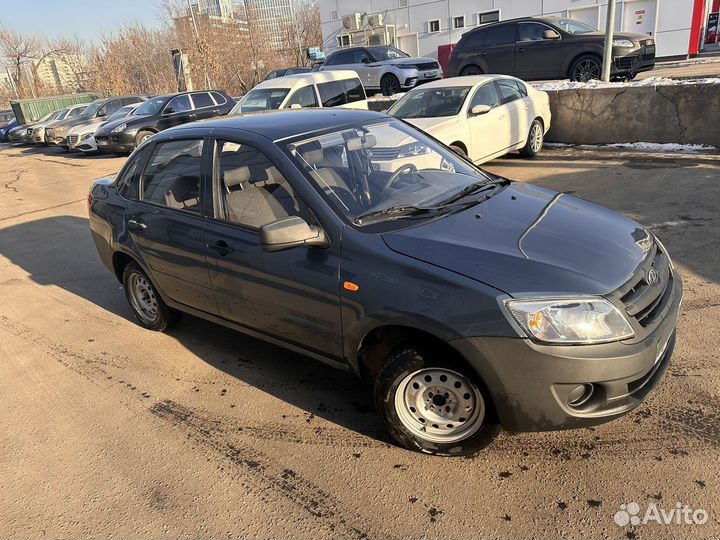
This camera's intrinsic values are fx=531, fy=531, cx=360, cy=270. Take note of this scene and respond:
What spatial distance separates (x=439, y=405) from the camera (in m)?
2.80

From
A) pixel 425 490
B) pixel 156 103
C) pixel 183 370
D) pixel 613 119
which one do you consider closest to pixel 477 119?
pixel 613 119

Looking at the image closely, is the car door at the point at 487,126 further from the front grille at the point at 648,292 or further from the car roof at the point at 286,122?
the front grille at the point at 648,292

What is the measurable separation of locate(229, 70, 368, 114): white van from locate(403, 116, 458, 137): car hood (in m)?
3.19

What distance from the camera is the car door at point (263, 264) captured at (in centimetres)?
303

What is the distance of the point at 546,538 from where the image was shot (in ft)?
7.59

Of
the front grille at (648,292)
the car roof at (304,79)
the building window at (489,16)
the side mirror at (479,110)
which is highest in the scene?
the building window at (489,16)

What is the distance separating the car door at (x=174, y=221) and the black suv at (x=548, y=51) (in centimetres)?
1216

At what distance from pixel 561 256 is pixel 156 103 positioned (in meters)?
16.8

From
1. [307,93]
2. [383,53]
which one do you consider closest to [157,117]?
[307,93]

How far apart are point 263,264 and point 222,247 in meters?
0.41

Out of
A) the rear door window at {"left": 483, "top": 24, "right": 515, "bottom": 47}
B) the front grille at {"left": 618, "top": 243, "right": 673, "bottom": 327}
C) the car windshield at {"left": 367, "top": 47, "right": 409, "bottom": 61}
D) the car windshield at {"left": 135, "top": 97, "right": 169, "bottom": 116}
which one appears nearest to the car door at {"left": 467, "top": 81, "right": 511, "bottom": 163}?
the front grille at {"left": 618, "top": 243, "right": 673, "bottom": 327}

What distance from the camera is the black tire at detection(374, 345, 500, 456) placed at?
8.71ft

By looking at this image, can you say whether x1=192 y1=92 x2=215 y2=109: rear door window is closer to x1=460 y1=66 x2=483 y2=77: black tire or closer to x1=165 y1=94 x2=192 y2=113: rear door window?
x1=165 y1=94 x2=192 y2=113: rear door window

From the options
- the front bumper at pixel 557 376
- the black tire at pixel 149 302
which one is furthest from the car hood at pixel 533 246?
the black tire at pixel 149 302
